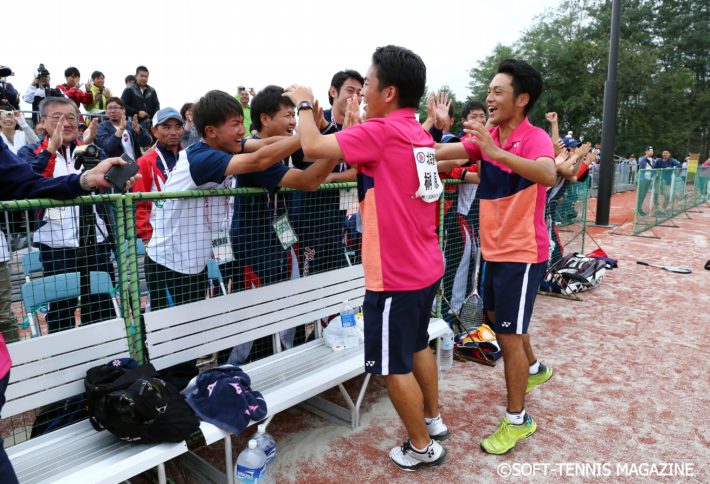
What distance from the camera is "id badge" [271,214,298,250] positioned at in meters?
3.33

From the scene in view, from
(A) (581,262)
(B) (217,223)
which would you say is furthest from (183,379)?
(A) (581,262)

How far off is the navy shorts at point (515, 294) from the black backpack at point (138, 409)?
1.89 meters

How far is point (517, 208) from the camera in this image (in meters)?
3.14

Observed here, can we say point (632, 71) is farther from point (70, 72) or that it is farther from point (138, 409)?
point (138, 409)

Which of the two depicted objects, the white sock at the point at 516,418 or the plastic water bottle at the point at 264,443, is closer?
the plastic water bottle at the point at 264,443

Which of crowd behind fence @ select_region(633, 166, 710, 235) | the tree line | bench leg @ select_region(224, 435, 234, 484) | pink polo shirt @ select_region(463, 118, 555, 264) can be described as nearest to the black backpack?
bench leg @ select_region(224, 435, 234, 484)

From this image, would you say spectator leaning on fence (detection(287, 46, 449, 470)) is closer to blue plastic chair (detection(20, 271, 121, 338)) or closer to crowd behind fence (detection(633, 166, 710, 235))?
blue plastic chair (detection(20, 271, 121, 338))

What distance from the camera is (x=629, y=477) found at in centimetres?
288

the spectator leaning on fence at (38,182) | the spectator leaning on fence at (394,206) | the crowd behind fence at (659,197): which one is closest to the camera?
the spectator leaning on fence at (38,182)

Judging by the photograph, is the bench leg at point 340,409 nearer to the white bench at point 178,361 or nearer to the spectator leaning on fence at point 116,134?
the white bench at point 178,361

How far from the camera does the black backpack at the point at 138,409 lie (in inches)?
89.0

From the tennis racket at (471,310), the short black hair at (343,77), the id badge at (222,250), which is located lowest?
the tennis racket at (471,310)

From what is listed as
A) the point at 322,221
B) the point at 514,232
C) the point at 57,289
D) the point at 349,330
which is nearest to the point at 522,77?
the point at 514,232

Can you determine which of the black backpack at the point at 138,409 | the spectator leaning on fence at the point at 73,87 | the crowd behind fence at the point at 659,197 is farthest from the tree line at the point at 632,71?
the black backpack at the point at 138,409
